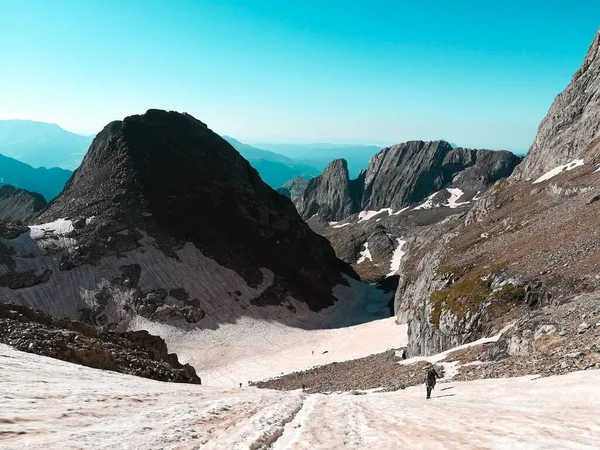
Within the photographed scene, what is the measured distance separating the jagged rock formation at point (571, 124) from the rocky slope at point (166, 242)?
56869 millimetres

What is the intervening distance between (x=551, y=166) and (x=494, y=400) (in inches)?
2863

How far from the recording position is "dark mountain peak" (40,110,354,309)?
89.5 m

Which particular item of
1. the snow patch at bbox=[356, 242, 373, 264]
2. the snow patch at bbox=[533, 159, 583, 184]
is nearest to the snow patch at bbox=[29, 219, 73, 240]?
the snow patch at bbox=[533, 159, 583, 184]

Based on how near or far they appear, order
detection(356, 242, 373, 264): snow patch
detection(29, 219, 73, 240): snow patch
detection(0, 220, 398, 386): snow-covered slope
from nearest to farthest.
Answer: detection(0, 220, 398, 386): snow-covered slope < detection(29, 219, 73, 240): snow patch < detection(356, 242, 373, 264): snow patch

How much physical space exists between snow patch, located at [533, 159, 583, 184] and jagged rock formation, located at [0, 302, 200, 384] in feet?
219

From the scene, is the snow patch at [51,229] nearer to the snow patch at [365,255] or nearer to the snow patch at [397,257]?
the snow patch at [397,257]

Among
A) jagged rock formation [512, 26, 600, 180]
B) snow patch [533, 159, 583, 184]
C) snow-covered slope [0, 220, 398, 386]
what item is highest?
jagged rock formation [512, 26, 600, 180]

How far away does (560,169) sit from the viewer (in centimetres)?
6775

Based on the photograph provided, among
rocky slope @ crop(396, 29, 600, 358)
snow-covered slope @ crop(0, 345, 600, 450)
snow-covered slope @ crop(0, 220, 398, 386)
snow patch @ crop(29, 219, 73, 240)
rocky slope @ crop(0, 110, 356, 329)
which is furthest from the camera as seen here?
snow patch @ crop(29, 219, 73, 240)

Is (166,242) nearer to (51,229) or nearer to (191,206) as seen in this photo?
(191,206)

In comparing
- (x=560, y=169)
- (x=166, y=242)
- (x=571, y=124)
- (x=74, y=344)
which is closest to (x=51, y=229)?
(x=166, y=242)

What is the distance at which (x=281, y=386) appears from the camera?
4309 centimetres

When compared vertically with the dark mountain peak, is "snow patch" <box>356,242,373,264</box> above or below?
below

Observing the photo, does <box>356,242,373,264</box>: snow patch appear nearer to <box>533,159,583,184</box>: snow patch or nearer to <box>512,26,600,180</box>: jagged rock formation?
<box>512,26,600,180</box>: jagged rock formation
